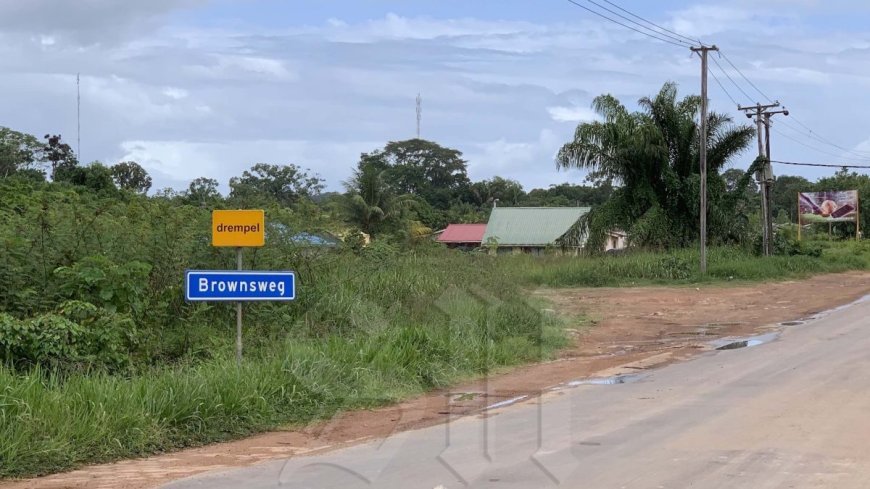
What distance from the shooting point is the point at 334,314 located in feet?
45.0

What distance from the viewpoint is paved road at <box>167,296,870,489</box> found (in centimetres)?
663

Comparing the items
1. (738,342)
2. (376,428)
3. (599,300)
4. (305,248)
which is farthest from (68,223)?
(599,300)

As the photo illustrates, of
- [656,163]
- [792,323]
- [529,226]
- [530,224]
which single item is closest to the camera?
[792,323]

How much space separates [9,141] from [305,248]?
46290 millimetres

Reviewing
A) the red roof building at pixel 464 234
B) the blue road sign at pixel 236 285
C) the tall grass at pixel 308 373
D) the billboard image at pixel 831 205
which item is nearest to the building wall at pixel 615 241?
the red roof building at pixel 464 234

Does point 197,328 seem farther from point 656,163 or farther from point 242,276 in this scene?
point 656,163

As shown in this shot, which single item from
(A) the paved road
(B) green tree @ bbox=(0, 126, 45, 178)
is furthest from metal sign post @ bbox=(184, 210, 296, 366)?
(B) green tree @ bbox=(0, 126, 45, 178)

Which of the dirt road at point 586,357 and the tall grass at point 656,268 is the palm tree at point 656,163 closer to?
the tall grass at point 656,268

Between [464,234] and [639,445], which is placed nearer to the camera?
[639,445]

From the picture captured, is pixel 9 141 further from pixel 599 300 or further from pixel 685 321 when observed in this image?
pixel 685 321

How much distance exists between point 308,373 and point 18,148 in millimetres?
50436

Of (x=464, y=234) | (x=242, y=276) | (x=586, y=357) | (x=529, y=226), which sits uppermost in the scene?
(x=529, y=226)

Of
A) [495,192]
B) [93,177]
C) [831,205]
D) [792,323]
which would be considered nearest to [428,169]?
[495,192]

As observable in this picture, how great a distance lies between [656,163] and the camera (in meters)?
42.8
